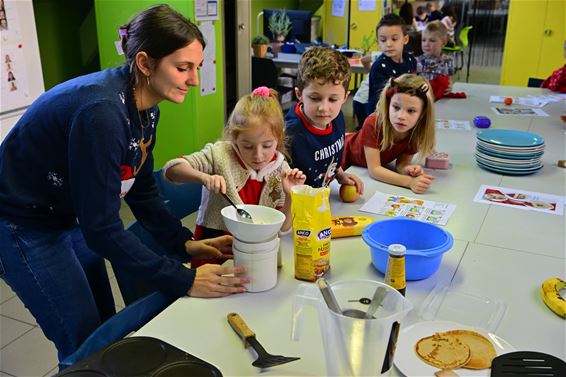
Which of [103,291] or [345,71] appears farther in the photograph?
[345,71]

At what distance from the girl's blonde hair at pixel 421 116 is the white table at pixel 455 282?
Answer: 15 cm

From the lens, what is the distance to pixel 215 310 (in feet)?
3.92

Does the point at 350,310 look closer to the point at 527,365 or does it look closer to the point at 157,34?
the point at 527,365

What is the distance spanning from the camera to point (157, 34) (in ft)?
3.93

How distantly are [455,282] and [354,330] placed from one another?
22.3 inches

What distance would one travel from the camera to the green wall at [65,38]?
12.6ft

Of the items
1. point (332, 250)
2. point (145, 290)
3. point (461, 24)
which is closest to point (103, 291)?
point (145, 290)

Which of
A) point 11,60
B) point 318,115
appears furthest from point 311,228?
point 11,60

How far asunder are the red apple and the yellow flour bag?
0.60 m

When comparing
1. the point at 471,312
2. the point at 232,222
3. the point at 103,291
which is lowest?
the point at 103,291

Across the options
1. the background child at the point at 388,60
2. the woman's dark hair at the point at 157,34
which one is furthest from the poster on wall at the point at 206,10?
the woman's dark hair at the point at 157,34

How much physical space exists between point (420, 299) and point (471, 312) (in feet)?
0.38

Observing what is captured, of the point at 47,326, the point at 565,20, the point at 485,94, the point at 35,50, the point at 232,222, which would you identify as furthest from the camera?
the point at 565,20

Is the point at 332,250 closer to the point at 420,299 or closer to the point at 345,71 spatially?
the point at 420,299
